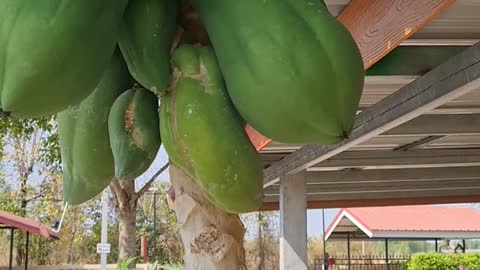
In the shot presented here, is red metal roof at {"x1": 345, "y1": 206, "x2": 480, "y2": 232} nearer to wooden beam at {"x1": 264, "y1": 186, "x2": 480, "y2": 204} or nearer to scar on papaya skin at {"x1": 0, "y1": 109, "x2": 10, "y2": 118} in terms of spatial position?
wooden beam at {"x1": 264, "y1": 186, "x2": 480, "y2": 204}

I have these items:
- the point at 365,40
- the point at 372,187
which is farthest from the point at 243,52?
the point at 372,187

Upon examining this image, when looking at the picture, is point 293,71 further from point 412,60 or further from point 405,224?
point 405,224

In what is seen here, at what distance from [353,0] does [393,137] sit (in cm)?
285

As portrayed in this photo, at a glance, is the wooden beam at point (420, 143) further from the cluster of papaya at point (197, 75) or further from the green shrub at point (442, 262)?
the green shrub at point (442, 262)

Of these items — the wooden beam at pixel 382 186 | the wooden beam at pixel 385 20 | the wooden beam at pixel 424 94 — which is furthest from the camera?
the wooden beam at pixel 382 186

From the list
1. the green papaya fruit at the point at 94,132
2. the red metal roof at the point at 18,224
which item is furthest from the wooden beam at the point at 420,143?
the red metal roof at the point at 18,224

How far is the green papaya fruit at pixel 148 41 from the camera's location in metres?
0.70

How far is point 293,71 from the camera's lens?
576mm

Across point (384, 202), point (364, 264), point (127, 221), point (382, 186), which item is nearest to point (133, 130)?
point (382, 186)

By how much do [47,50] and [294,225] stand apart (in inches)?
205

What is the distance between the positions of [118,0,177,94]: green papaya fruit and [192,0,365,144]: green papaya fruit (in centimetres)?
9

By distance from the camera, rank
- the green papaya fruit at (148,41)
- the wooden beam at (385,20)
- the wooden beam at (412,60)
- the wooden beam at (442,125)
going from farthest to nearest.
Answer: the wooden beam at (442,125) < the wooden beam at (412,60) < the wooden beam at (385,20) < the green papaya fruit at (148,41)

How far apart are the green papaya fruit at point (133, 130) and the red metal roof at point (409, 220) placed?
1574 centimetres

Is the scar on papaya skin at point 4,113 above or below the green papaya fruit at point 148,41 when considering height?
below
